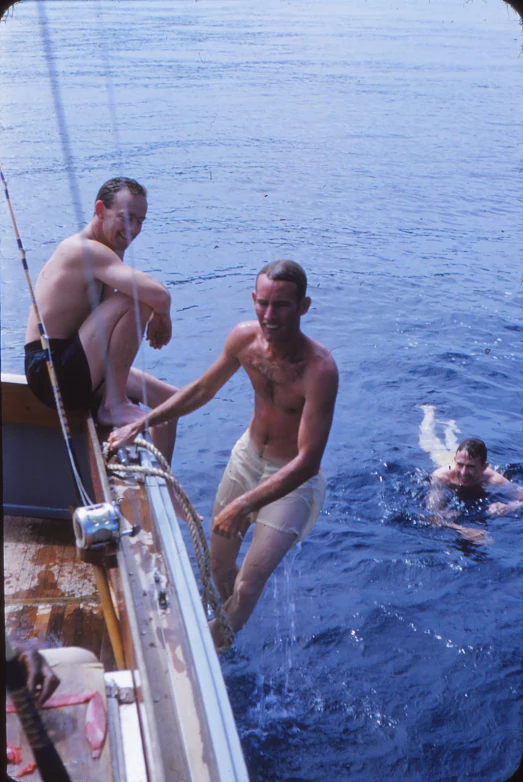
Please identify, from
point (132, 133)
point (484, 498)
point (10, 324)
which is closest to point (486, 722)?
point (484, 498)

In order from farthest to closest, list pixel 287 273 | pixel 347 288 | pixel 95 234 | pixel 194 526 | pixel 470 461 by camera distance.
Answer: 1. pixel 347 288
2. pixel 470 461
3. pixel 95 234
4. pixel 287 273
5. pixel 194 526

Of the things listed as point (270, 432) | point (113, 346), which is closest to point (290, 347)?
point (270, 432)

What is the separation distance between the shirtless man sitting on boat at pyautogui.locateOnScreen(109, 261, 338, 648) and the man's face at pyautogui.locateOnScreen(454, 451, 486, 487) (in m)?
2.72

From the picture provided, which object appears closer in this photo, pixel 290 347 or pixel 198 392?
pixel 290 347

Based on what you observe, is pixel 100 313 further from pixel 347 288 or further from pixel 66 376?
pixel 347 288

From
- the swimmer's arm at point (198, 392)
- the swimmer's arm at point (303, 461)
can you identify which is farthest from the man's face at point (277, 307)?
the swimmer's arm at point (198, 392)

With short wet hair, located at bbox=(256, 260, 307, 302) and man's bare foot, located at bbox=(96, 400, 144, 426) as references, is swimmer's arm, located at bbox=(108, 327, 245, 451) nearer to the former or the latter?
man's bare foot, located at bbox=(96, 400, 144, 426)

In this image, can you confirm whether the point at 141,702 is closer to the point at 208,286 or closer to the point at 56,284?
the point at 56,284

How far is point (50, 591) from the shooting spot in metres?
3.52

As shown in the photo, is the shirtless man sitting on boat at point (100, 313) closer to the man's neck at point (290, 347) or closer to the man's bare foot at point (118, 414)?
the man's bare foot at point (118, 414)

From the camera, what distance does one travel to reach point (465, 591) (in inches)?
221

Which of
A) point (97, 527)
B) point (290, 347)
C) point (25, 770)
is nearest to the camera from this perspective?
point (25, 770)

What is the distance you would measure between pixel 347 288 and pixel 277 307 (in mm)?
7893

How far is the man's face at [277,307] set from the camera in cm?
349
